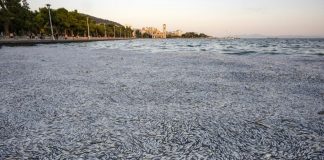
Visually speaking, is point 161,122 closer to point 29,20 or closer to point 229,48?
point 229,48

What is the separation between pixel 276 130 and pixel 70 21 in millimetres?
102771

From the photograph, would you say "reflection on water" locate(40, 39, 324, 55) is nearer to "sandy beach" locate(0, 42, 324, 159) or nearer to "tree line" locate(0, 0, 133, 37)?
"sandy beach" locate(0, 42, 324, 159)

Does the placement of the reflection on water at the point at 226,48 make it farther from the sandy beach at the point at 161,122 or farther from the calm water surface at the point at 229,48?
the sandy beach at the point at 161,122

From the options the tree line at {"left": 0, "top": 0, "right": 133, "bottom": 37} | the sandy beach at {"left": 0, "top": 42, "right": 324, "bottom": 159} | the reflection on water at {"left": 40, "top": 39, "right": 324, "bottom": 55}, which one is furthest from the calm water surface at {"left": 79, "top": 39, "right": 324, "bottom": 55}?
the tree line at {"left": 0, "top": 0, "right": 133, "bottom": 37}

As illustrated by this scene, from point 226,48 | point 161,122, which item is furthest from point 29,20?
point 161,122

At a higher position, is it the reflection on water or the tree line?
the tree line

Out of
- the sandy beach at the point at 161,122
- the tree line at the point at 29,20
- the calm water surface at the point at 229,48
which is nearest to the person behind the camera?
the sandy beach at the point at 161,122

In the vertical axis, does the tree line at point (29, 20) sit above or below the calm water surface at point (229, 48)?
Answer: above

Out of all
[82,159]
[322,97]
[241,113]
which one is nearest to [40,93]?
[82,159]

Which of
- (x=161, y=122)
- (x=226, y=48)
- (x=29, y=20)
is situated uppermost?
(x=29, y=20)

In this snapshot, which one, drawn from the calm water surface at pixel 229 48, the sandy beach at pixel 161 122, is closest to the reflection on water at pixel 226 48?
the calm water surface at pixel 229 48

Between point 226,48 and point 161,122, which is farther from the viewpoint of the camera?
point 226,48

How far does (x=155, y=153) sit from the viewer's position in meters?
3.10

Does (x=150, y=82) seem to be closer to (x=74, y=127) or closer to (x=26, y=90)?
(x=26, y=90)
